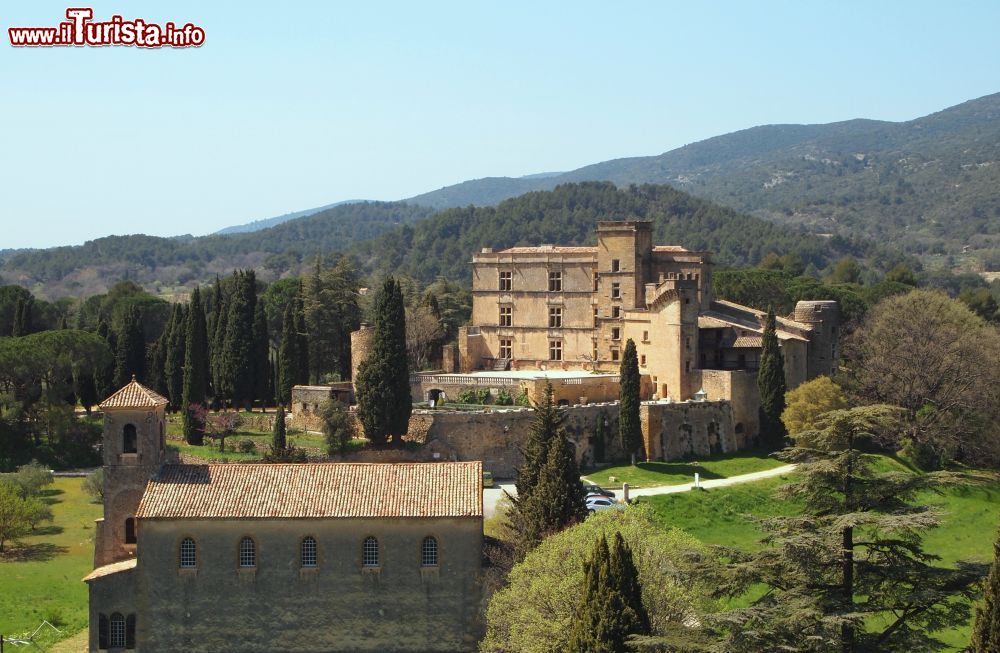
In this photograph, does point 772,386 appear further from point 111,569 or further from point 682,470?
point 111,569

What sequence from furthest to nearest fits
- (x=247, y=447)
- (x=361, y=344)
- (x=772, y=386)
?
(x=361, y=344) < (x=772, y=386) < (x=247, y=447)

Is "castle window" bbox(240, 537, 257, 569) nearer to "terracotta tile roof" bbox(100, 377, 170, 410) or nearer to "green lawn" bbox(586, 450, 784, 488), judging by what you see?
"terracotta tile roof" bbox(100, 377, 170, 410)

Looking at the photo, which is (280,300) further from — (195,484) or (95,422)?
(195,484)

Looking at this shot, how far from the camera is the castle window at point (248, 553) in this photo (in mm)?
38125

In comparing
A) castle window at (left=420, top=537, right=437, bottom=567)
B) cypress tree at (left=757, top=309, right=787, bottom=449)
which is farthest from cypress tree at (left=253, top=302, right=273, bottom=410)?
castle window at (left=420, top=537, right=437, bottom=567)

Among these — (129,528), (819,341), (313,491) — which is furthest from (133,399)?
(819,341)

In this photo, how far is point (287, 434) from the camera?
5800 cm

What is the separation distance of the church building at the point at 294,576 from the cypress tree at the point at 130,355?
30.5 m

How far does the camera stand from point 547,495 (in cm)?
4191

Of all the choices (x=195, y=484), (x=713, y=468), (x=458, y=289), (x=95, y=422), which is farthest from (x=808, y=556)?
(x=458, y=289)

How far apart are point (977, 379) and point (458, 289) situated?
4793 cm

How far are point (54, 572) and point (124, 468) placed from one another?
8.05 meters

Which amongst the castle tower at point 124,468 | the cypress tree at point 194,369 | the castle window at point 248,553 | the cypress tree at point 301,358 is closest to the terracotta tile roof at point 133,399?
the castle tower at point 124,468

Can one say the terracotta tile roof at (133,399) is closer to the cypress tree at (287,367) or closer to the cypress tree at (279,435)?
the cypress tree at (279,435)
